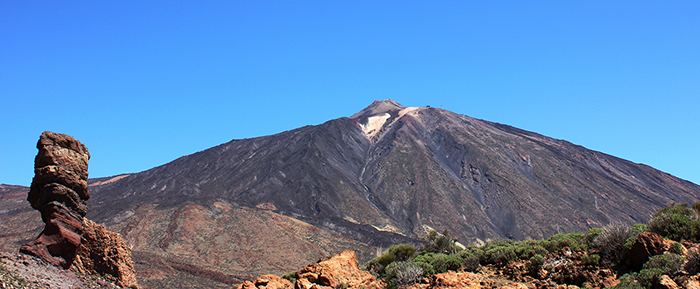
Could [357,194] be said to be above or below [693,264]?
above

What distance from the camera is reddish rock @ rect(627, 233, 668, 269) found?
34.1ft

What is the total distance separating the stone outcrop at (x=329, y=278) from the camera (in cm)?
1400

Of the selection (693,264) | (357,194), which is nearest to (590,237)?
(693,264)

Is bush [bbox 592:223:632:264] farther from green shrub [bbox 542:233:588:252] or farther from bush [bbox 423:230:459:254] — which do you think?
bush [bbox 423:230:459:254]

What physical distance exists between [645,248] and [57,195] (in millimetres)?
16841

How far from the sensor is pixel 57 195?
17516 millimetres

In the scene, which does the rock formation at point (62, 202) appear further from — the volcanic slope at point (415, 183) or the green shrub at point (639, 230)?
the volcanic slope at point (415, 183)

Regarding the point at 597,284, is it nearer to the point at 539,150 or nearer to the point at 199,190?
the point at 199,190

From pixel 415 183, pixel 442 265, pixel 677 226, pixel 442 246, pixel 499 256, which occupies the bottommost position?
pixel 442 265

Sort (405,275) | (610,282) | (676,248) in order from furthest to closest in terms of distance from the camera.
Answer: (405,275) < (610,282) < (676,248)

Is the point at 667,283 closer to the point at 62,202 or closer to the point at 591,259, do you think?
the point at 591,259

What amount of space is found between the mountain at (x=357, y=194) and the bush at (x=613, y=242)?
1406 inches

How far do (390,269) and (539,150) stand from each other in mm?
118354

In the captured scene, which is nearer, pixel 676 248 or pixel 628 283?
pixel 628 283
